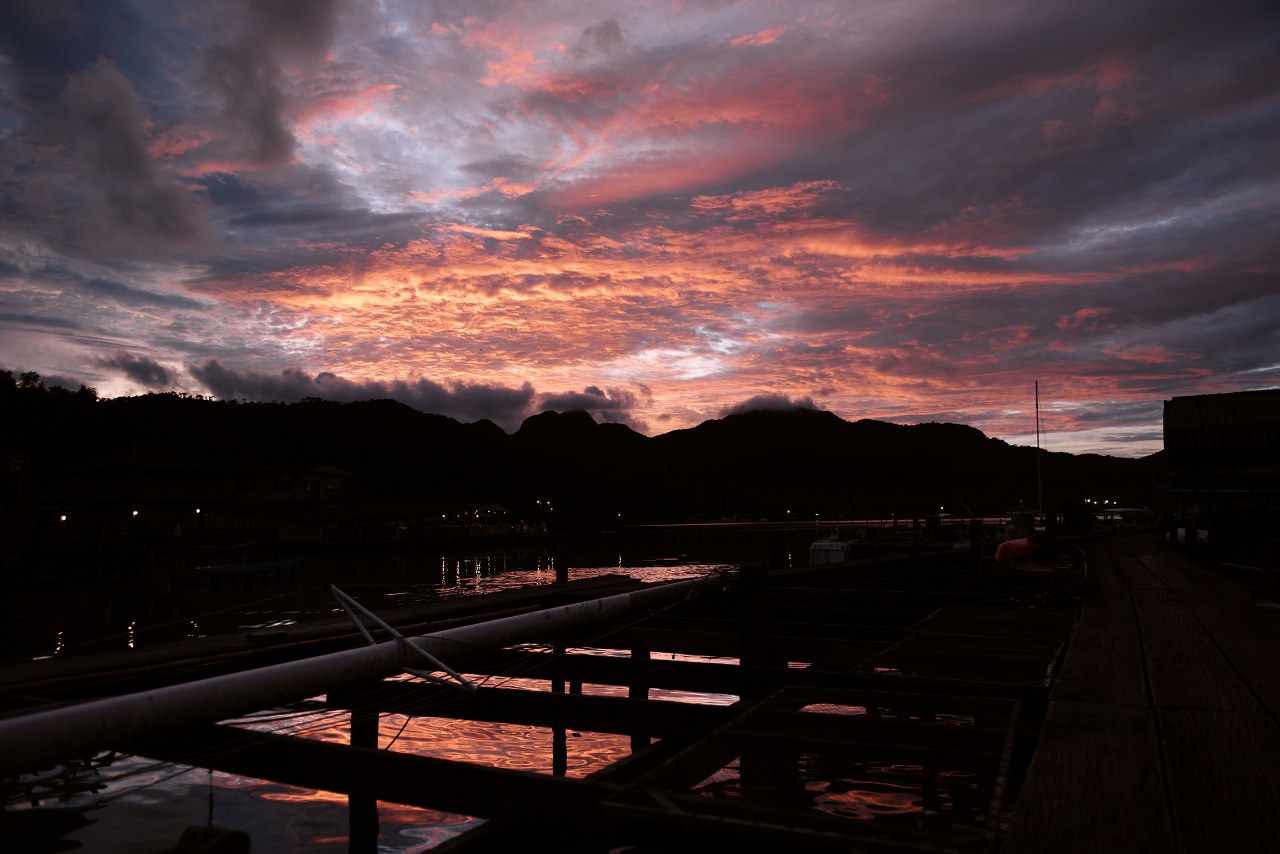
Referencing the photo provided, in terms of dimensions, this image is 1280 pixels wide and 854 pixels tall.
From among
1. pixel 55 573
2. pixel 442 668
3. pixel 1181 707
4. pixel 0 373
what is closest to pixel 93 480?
pixel 55 573

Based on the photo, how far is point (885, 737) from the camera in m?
5.65

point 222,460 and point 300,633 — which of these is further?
point 222,460

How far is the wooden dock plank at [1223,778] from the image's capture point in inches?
132

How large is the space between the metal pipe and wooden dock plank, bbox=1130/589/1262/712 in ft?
17.7

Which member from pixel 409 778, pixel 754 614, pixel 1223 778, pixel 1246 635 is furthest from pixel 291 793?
pixel 1246 635

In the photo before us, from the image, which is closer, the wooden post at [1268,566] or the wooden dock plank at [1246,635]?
the wooden dock plank at [1246,635]

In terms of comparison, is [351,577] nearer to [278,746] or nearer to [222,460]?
[278,746]

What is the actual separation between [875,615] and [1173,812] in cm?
982

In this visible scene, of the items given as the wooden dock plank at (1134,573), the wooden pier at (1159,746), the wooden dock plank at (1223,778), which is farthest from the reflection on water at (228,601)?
the wooden dock plank at (1134,573)

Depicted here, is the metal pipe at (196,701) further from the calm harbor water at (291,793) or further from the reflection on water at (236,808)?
the reflection on water at (236,808)

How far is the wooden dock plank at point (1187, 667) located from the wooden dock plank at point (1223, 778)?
310 mm

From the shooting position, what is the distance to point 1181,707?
528 centimetres

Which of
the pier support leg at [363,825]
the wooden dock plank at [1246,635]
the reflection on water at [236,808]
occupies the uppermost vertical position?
the wooden dock plank at [1246,635]

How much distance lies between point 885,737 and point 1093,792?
6.39ft
